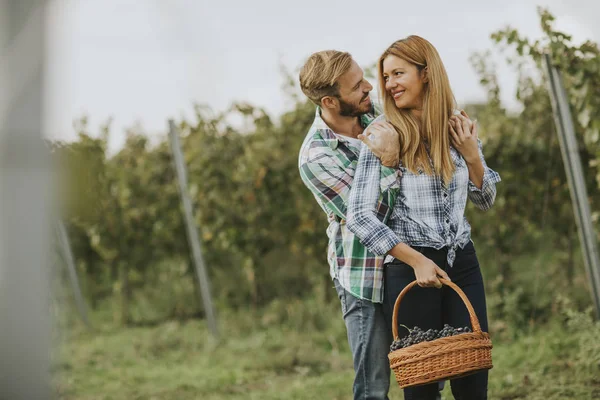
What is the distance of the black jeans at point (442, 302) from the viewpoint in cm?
220

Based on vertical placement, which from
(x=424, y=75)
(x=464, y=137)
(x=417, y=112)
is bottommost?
(x=464, y=137)

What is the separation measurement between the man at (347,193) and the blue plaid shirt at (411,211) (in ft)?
0.45

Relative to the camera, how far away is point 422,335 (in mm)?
2084

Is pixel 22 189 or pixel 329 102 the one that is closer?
pixel 22 189

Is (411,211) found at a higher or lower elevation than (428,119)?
lower

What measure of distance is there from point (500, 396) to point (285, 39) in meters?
3.56

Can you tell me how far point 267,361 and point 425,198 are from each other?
3429 millimetres

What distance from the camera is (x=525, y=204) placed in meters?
6.15

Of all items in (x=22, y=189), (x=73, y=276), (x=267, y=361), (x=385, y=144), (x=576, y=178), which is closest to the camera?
(x=22, y=189)

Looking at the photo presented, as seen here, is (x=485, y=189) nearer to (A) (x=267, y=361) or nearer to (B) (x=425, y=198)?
(B) (x=425, y=198)

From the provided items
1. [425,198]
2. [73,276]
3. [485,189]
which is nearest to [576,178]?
[485,189]

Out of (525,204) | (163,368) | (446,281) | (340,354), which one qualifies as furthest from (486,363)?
(525,204)

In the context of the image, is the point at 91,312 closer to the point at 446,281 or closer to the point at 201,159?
the point at 201,159

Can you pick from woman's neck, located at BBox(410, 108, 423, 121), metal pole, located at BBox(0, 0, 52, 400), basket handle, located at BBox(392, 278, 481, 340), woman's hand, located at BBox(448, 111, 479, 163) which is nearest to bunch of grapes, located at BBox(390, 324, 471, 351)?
basket handle, located at BBox(392, 278, 481, 340)
